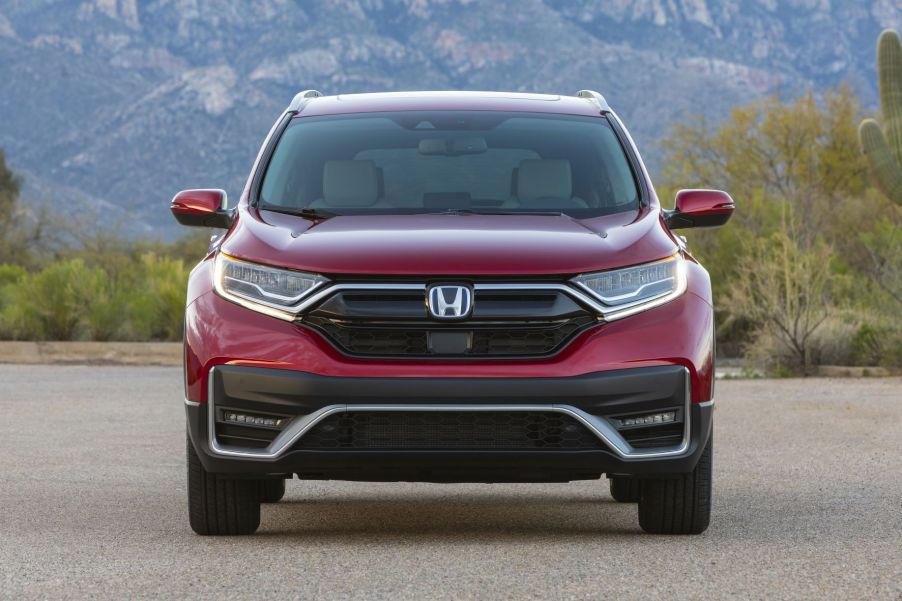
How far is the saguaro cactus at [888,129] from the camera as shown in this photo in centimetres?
2950

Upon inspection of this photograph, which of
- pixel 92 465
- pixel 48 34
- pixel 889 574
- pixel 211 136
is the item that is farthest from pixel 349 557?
pixel 48 34

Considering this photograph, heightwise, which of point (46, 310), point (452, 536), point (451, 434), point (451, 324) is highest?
point (451, 324)

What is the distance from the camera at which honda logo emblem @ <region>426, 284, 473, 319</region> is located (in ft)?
20.9

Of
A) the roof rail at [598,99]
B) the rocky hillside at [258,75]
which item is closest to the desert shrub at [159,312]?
the roof rail at [598,99]

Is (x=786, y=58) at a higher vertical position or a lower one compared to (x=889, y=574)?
lower

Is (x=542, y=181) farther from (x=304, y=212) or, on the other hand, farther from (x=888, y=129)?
(x=888, y=129)

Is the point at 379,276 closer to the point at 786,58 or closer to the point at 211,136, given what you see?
the point at 211,136

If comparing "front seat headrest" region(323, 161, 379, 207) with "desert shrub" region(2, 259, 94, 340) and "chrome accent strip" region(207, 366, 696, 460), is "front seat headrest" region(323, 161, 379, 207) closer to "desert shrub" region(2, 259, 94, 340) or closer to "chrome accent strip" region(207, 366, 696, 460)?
"chrome accent strip" region(207, 366, 696, 460)

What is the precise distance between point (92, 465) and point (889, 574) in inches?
251

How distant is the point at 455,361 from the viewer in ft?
20.9

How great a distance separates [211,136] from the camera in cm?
16088

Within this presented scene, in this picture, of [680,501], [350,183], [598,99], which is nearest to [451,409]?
[680,501]

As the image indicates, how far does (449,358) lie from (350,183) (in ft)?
5.47

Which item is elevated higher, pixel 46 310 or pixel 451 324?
pixel 451 324
